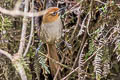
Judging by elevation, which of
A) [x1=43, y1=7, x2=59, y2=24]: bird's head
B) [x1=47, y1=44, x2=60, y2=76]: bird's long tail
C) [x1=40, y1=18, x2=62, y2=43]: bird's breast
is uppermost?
[x1=43, y1=7, x2=59, y2=24]: bird's head

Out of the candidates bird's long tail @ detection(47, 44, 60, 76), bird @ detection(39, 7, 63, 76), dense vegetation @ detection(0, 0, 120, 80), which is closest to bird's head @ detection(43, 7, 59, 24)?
bird @ detection(39, 7, 63, 76)

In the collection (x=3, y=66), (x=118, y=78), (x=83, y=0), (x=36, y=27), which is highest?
(x=83, y=0)

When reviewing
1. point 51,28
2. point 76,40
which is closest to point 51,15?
point 51,28

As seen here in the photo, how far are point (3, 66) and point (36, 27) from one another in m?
0.43

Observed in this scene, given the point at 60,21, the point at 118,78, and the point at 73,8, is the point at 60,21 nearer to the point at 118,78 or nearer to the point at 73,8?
the point at 73,8

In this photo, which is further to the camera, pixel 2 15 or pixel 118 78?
pixel 118 78

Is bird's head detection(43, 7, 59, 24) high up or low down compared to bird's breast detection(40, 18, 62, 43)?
up

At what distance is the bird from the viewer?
212 centimetres

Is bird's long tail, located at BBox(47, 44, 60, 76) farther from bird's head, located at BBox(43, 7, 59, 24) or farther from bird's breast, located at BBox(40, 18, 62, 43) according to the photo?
bird's head, located at BBox(43, 7, 59, 24)

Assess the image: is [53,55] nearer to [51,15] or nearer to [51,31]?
[51,31]

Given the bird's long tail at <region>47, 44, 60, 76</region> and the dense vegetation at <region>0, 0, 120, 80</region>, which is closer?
the dense vegetation at <region>0, 0, 120, 80</region>

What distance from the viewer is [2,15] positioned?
2.24 m

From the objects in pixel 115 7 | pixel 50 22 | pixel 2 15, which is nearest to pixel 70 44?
pixel 50 22

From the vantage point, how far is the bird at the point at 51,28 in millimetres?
2121
